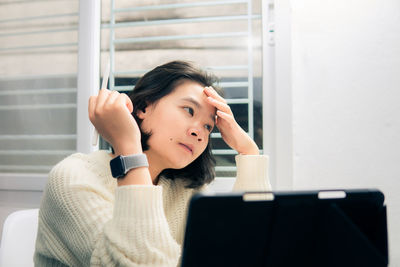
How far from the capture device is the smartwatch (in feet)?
2.23

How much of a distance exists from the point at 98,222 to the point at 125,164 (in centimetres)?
14

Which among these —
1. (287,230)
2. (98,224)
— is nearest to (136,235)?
(98,224)

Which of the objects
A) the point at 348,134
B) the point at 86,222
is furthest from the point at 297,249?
the point at 348,134

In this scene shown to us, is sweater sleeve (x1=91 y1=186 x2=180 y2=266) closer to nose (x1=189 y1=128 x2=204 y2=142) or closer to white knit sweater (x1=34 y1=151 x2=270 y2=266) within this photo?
white knit sweater (x1=34 y1=151 x2=270 y2=266)

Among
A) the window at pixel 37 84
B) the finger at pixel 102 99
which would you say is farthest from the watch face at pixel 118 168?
the window at pixel 37 84

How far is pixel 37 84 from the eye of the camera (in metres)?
1.62

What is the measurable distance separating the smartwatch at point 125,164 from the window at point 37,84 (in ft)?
3.23

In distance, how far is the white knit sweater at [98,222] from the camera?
620 millimetres

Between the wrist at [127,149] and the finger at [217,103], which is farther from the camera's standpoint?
the finger at [217,103]

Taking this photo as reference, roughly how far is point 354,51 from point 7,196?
1.78 meters

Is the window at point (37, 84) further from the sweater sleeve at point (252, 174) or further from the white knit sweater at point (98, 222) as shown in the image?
the sweater sleeve at point (252, 174)

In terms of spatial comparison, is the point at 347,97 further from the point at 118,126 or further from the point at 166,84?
the point at 118,126

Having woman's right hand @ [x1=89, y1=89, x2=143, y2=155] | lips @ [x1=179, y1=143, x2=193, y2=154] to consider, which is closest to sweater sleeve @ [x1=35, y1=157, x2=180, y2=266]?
woman's right hand @ [x1=89, y1=89, x2=143, y2=155]

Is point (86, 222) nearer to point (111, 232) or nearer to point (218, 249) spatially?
point (111, 232)
